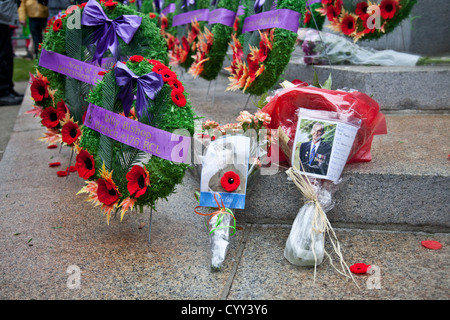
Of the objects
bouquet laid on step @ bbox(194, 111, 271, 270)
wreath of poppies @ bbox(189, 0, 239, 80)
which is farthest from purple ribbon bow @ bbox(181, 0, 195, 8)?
bouquet laid on step @ bbox(194, 111, 271, 270)

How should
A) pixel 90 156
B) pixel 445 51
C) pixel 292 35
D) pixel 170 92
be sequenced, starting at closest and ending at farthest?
pixel 170 92 < pixel 90 156 < pixel 292 35 < pixel 445 51

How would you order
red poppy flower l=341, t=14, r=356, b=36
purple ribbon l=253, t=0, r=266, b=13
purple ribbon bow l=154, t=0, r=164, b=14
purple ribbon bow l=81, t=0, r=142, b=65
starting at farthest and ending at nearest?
purple ribbon bow l=154, t=0, r=164, b=14 < red poppy flower l=341, t=14, r=356, b=36 < purple ribbon l=253, t=0, r=266, b=13 < purple ribbon bow l=81, t=0, r=142, b=65

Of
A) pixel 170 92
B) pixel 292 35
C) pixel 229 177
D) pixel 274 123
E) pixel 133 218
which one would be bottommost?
pixel 133 218

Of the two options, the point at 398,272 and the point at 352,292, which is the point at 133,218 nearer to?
the point at 352,292

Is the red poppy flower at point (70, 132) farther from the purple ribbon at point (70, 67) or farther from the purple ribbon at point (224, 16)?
the purple ribbon at point (224, 16)

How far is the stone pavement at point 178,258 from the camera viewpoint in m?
1.72

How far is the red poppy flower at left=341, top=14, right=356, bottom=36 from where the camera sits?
3.69m

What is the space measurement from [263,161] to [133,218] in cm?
80

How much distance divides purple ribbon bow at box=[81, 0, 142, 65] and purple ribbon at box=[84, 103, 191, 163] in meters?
0.68

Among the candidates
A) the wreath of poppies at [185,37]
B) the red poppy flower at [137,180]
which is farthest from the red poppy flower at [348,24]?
the red poppy flower at [137,180]

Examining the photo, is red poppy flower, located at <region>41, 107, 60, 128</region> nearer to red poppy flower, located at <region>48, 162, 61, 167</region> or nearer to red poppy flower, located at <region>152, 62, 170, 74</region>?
red poppy flower, located at <region>48, 162, 61, 167</region>

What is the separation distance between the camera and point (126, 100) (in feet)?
6.74

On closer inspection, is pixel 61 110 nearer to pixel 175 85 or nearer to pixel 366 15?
pixel 175 85
